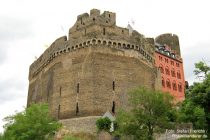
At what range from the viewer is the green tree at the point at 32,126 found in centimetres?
3022

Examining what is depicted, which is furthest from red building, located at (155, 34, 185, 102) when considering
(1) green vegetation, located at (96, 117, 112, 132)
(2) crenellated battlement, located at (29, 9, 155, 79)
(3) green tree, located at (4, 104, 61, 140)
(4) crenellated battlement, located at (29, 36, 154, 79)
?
(3) green tree, located at (4, 104, 61, 140)

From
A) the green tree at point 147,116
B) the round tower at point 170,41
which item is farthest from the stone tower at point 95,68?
the round tower at point 170,41

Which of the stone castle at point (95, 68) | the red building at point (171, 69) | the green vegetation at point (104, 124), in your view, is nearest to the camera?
the green vegetation at point (104, 124)

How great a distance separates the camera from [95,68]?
41.1 metres

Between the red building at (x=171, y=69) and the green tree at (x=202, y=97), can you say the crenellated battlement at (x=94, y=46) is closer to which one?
the red building at (x=171, y=69)

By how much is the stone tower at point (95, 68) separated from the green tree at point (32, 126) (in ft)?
26.8

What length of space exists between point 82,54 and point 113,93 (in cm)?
592

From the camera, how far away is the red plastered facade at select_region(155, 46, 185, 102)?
6053cm

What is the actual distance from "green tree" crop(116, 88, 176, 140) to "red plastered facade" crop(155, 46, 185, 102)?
103ft

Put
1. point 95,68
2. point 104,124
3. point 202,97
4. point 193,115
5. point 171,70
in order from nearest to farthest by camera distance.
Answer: point 202,97, point 193,115, point 104,124, point 95,68, point 171,70

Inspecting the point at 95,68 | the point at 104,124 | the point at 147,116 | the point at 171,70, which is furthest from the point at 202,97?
the point at 171,70

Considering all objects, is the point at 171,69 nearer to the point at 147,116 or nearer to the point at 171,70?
the point at 171,70

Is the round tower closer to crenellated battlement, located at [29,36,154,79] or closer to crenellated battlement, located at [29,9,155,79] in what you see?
crenellated battlement, located at [29,36,154,79]

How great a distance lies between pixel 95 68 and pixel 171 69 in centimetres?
2501
